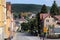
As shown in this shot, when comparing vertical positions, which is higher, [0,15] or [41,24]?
[0,15]

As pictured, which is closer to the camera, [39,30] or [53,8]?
[39,30]

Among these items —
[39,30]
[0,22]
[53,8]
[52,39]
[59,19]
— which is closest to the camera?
[0,22]

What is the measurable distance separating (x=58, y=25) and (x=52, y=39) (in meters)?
29.5

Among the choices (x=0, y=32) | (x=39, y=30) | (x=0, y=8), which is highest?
(x=0, y=8)

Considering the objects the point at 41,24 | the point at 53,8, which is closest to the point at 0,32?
the point at 41,24

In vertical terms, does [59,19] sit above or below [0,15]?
below

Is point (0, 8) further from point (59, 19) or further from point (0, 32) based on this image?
point (59, 19)

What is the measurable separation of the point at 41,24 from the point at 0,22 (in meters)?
88.1

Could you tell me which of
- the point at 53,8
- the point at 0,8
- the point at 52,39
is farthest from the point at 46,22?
the point at 0,8

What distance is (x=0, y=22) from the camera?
15.0 meters

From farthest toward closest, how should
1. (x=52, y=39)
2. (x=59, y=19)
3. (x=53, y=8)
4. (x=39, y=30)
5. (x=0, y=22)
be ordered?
1. (x=53, y=8)
2. (x=59, y=19)
3. (x=39, y=30)
4. (x=52, y=39)
5. (x=0, y=22)

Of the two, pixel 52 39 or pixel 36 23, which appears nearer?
pixel 52 39

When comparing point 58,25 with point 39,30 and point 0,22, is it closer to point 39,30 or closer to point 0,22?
point 39,30

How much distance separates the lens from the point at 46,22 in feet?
322
